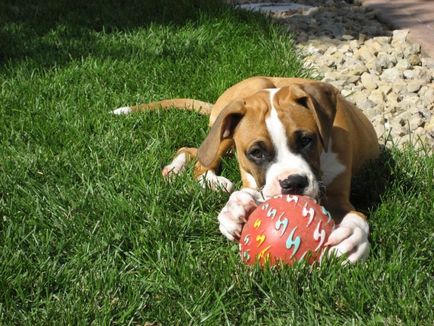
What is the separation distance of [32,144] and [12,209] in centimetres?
101

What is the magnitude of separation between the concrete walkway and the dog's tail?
218cm

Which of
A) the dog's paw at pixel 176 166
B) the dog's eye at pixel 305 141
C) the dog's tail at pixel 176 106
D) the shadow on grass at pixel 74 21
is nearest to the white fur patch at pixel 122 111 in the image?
the dog's tail at pixel 176 106

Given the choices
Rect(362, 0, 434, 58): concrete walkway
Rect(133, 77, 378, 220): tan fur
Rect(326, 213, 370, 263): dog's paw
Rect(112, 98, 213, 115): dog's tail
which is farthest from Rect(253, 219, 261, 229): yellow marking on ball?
Rect(362, 0, 434, 58): concrete walkway

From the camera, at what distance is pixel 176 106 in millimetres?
5188

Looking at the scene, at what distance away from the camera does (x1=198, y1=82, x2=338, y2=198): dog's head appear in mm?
3561

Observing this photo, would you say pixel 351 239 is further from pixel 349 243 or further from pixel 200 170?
pixel 200 170

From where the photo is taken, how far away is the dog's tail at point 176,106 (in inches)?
203

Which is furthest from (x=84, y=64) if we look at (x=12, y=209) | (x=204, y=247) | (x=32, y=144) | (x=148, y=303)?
(x=148, y=303)

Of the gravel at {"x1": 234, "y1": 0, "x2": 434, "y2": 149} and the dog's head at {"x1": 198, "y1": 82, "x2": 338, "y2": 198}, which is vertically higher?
the dog's head at {"x1": 198, "y1": 82, "x2": 338, "y2": 198}

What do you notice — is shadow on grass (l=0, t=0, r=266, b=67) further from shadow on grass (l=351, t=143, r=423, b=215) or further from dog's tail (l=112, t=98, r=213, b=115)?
shadow on grass (l=351, t=143, r=423, b=215)

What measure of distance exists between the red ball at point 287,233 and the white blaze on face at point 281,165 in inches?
7.8

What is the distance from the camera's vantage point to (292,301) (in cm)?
302

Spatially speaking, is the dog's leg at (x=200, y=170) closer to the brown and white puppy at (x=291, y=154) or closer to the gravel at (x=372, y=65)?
the brown and white puppy at (x=291, y=154)

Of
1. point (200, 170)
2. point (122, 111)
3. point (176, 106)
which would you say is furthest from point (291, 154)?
point (122, 111)
